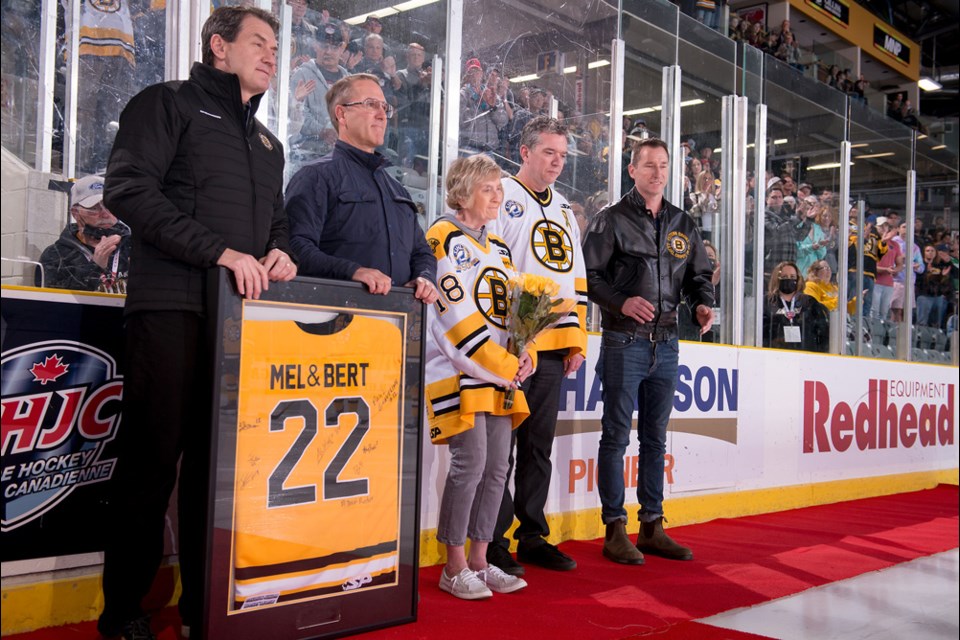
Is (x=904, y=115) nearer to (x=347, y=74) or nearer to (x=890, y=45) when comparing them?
(x=890, y=45)

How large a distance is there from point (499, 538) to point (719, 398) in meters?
2.37

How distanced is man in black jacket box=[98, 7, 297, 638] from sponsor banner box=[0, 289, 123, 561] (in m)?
0.37

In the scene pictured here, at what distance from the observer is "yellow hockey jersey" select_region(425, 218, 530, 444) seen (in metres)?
3.07

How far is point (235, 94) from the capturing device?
252cm

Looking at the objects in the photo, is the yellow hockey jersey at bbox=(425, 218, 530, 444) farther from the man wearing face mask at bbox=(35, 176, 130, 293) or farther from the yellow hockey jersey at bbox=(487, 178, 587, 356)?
the man wearing face mask at bbox=(35, 176, 130, 293)

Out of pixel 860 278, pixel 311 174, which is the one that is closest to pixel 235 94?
pixel 311 174

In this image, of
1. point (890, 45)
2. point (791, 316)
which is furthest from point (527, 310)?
point (890, 45)

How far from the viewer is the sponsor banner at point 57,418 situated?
2.57 metres

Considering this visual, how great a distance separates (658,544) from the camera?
162 inches

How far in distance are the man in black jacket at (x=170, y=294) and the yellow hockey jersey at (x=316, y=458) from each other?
12cm

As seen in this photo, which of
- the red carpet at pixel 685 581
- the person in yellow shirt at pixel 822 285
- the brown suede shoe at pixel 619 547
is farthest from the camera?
the person in yellow shirt at pixel 822 285

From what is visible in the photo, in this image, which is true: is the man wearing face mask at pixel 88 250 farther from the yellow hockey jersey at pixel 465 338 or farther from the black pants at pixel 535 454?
the black pants at pixel 535 454

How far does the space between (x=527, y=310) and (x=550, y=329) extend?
0.47 m
